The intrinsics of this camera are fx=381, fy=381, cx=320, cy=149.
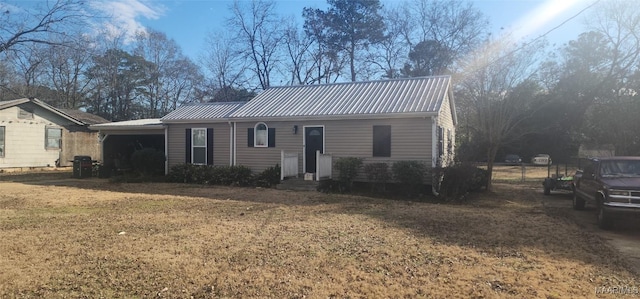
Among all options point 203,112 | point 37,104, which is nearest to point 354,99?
point 203,112

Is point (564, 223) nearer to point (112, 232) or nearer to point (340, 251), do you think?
point (340, 251)

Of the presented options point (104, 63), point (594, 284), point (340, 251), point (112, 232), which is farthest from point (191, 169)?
point (104, 63)

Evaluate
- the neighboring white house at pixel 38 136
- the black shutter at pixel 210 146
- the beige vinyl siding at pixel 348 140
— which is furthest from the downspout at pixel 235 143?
the neighboring white house at pixel 38 136

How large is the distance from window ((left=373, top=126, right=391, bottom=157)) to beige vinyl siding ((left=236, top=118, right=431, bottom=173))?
0.38 feet

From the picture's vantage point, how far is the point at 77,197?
1121 centimetres

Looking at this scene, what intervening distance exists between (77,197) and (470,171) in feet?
38.6

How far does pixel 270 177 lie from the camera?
1449 cm

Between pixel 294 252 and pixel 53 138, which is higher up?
pixel 53 138

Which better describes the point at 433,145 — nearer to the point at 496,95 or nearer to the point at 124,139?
the point at 496,95

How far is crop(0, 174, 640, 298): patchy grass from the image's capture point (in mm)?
4223

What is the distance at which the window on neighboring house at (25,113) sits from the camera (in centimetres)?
2073

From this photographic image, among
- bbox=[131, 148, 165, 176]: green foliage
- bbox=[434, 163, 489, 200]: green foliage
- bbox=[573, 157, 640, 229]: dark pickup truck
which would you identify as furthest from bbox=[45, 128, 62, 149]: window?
bbox=[573, 157, 640, 229]: dark pickup truck

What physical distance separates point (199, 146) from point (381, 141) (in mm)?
8192

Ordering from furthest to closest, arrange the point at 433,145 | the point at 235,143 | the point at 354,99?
the point at 235,143 < the point at 354,99 < the point at 433,145
